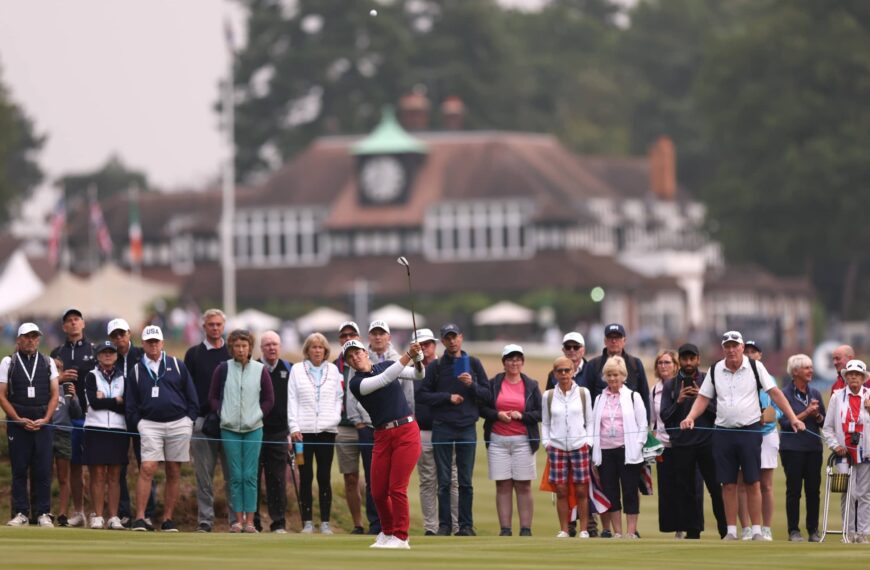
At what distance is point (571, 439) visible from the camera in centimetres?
2134

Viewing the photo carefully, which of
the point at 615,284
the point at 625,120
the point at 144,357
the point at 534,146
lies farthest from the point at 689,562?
the point at 625,120

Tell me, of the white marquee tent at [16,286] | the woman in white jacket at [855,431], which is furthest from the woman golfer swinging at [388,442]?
the white marquee tent at [16,286]

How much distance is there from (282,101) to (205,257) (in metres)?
15.5

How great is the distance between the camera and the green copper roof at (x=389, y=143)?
3871 inches

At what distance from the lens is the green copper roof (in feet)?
323

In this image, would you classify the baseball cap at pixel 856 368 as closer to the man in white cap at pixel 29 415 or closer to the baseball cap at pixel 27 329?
the man in white cap at pixel 29 415

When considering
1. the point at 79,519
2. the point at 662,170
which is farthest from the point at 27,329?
the point at 662,170

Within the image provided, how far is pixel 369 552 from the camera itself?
59.6ft

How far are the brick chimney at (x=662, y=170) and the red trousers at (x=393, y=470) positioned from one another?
8888 cm

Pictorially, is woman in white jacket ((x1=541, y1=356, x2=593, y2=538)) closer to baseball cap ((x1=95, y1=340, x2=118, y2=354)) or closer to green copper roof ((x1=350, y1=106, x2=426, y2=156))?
baseball cap ((x1=95, y1=340, x2=118, y2=354))

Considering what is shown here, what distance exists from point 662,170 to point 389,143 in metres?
15.8

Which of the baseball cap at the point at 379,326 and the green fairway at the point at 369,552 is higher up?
the baseball cap at the point at 379,326

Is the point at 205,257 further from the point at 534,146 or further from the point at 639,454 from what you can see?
the point at 639,454

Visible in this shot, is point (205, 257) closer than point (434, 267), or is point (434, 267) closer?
Result: point (434, 267)
